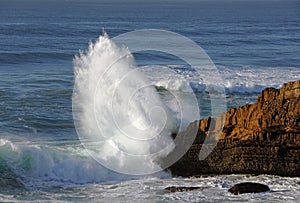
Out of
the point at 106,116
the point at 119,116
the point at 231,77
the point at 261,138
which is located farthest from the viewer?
the point at 231,77

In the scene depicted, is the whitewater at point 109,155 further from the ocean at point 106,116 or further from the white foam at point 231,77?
the white foam at point 231,77

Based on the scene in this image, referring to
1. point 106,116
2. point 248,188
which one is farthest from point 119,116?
point 248,188

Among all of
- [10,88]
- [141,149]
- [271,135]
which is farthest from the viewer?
[10,88]

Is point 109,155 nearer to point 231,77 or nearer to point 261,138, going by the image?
point 261,138

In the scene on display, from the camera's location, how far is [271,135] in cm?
1888

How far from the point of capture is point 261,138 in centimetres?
1891

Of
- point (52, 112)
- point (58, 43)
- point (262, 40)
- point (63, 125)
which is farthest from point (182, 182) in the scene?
point (262, 40)

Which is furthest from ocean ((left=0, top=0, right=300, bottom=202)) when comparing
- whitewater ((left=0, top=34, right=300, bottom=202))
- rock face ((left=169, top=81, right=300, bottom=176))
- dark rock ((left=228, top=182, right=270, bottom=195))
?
rock face ((left=169, top=81, right=300, bottom=176))

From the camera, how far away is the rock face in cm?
1872

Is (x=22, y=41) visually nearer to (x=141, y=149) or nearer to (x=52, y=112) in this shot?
(x=52, y=112)

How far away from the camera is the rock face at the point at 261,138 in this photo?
18.7 m

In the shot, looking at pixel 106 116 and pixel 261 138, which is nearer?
pixel 261 138

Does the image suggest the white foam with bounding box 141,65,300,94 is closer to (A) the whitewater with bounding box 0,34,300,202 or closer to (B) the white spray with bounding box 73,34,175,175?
(B) the white spray with bounding box 73,34,175,175

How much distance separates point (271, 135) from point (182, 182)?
290cm
